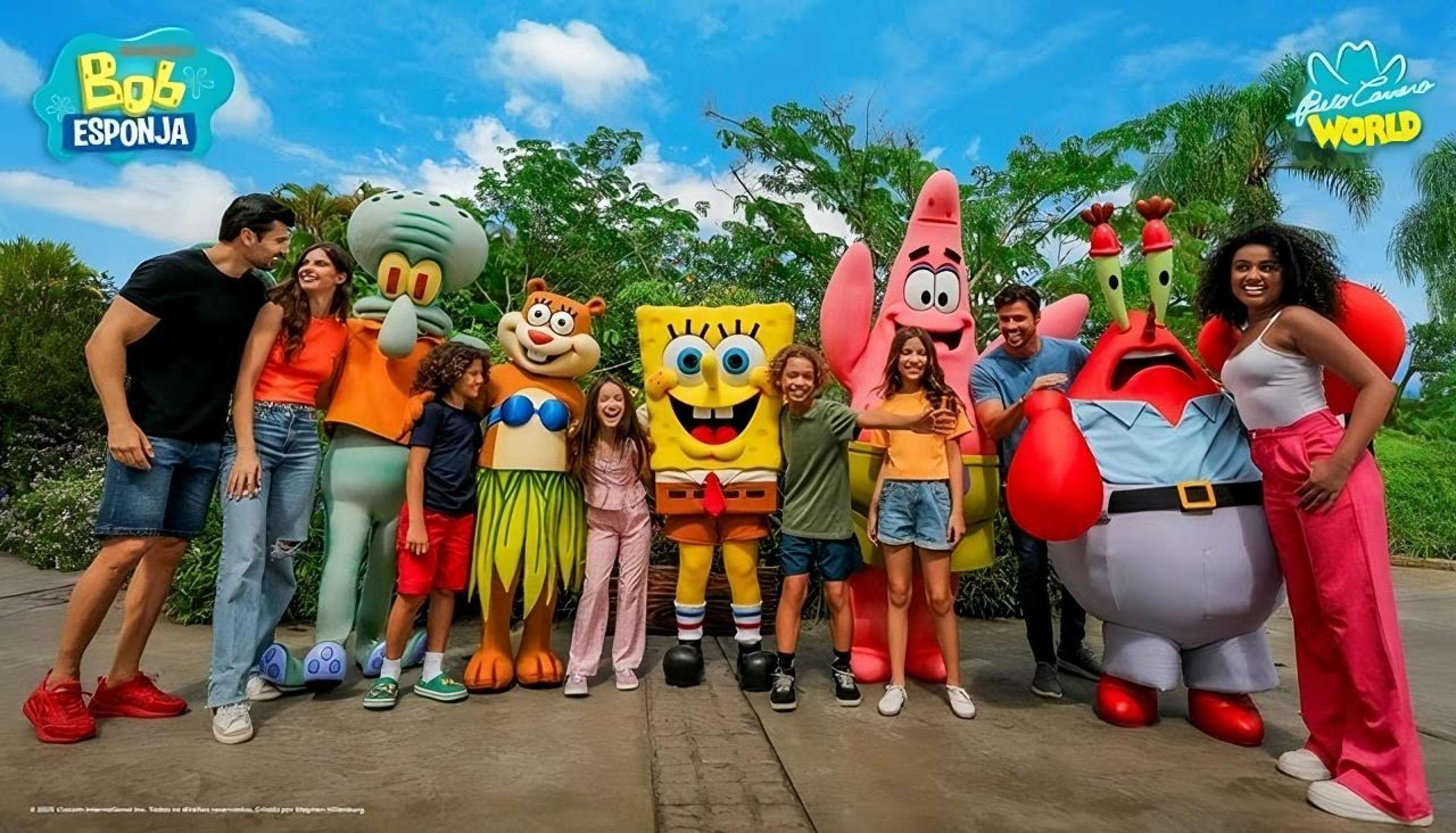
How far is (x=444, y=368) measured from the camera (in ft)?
11.0

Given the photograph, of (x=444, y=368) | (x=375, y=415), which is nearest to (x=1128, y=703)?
(x=444, y=368)

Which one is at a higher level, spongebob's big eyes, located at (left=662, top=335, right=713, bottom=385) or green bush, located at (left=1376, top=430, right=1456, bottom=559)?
spongebob's big eyes, located at (left=662, top=335, right=713, bottom=385)

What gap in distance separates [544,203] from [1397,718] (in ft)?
27.3

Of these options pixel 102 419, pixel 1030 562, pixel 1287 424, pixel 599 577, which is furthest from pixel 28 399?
pixel 1287 424

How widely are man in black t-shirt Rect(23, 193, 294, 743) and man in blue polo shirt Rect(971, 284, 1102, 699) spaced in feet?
9.04

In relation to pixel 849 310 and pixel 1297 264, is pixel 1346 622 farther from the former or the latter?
pixel 849 310

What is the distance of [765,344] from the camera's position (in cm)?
360

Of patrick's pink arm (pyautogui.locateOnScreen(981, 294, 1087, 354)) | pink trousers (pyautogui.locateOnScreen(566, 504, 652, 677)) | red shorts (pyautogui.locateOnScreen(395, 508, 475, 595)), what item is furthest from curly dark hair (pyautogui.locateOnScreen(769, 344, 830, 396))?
red shorts (pyautogui.locateOnScreen(395, 508, 475, 595))

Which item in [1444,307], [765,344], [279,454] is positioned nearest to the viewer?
[279,454]

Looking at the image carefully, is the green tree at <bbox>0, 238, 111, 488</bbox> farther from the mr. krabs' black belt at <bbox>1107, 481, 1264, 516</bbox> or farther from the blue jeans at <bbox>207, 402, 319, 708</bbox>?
the mr. krabs' black belt at <bbox>1107, 481, 1264, 516</bbox>

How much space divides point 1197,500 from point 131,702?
3.80 meters

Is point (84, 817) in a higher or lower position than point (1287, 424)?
lower

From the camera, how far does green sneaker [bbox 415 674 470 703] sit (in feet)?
10.8

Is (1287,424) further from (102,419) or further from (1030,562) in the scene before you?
(102,419)
